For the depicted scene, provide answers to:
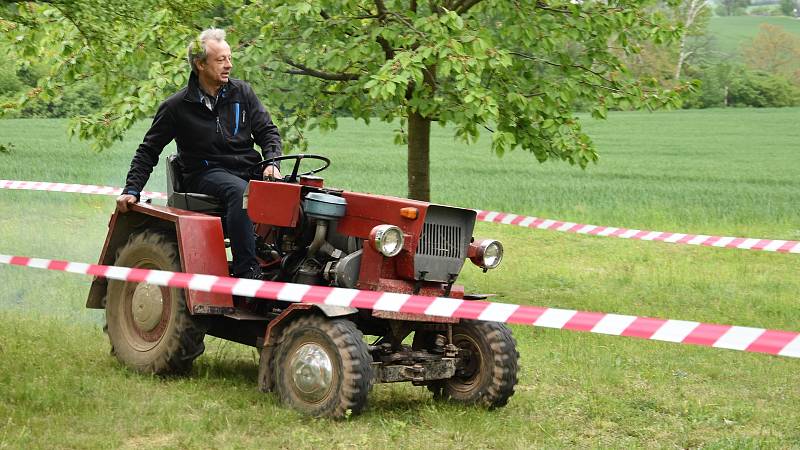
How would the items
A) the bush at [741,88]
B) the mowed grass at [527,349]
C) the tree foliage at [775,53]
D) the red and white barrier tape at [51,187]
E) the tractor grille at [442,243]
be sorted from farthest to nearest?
the tree foliage at [775,53], the bush at [741,88], the red and white barrier tape at [51,187], the tractor grille at [442,243], the mowed grass at [527,349]

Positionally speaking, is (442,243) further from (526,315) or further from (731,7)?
(731,7)

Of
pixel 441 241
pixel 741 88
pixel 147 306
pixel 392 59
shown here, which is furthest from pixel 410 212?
pixel 741 88

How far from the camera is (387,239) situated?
634 centimetres

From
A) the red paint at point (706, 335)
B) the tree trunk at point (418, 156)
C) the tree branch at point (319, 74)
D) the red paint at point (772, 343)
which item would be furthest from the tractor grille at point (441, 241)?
the tree trunk at point (418, 156)

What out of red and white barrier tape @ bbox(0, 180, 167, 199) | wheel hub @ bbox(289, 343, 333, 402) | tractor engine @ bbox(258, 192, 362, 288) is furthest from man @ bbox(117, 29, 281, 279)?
red and white barrier tape @ bbox(0, 180, 167, 199)

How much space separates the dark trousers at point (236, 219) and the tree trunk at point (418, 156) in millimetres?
5173

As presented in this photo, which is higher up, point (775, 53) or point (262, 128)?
point (775, 53)

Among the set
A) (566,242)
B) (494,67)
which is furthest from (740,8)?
(494,67)

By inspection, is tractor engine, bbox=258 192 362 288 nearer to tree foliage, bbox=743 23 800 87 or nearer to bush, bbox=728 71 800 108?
bush, bbox=728 71 800 108

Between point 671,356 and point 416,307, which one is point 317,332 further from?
point 671,356

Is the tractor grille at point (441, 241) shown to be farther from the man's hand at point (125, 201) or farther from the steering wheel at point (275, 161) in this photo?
the man's hand at point (125, 201)

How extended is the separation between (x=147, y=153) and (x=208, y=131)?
432 mm

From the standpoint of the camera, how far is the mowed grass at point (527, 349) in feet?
20.2

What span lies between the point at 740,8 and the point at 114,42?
113 meters
